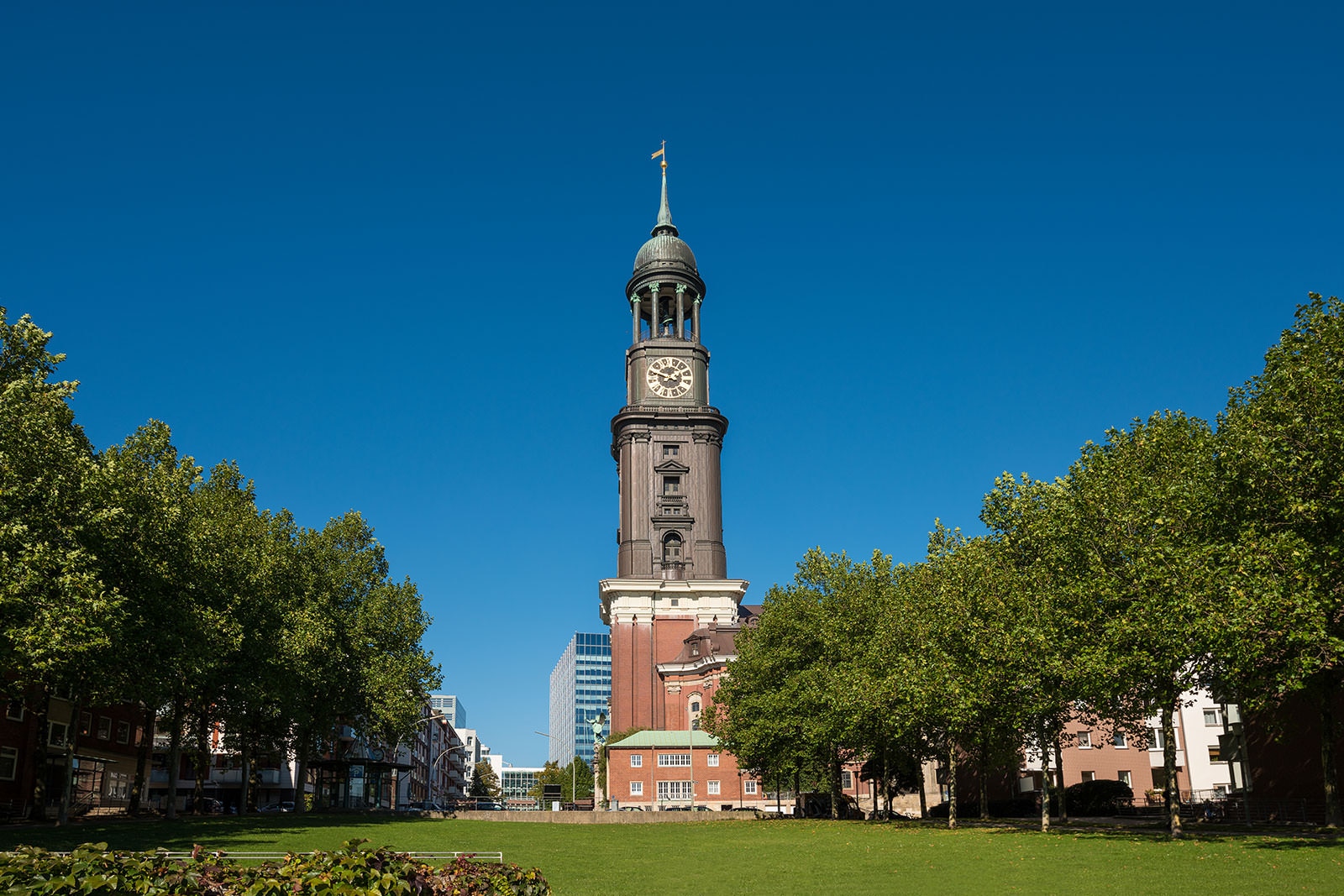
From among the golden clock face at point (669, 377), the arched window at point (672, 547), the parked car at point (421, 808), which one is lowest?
the parked car at point (421, 808)

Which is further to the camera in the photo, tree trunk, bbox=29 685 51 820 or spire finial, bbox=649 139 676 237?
spire finial, bbox=649 139 676 237

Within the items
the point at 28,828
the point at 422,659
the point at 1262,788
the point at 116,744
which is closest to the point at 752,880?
the point at 28,828

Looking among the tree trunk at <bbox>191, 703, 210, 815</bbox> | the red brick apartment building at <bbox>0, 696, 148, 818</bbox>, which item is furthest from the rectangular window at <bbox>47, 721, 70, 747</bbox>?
the tree trunk at <bbox>191, 703, 210, 815</bbox>

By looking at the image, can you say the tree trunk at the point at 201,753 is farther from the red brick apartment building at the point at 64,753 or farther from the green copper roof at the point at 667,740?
the green copper roof at the point at 667,740

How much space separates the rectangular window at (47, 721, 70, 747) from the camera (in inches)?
2348

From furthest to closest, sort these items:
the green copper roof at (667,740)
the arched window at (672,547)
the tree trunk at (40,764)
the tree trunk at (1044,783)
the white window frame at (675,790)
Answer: the arched window at (672,547), the green copper roof at (667,740), the white window frame at (675,790), the tree trunk at (40,764), the tree trunk at (1044,783)

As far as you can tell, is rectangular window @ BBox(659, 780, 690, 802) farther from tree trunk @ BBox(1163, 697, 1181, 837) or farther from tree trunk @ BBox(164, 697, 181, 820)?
tree trunk @ BBox(1163, 697, 1181, 837)

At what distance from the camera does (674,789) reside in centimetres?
10075

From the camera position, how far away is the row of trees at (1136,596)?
32531 millimetres

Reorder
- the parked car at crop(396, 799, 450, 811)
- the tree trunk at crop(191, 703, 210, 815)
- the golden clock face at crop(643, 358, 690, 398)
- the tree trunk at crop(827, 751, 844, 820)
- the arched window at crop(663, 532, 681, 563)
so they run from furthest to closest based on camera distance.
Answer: the golden clock face at crop(643, 358, 690, 398) → the arched window at crop(663, 532, 681, 563) → the parked car at crop(396, 799, 450, 811) → the tree trunk at crop(827, 751, 844, 820) → the tree trunk at crop(191, 703, 210, 815)

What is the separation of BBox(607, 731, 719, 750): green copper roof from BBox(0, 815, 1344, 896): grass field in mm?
53300

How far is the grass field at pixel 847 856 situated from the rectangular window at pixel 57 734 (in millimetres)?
16979

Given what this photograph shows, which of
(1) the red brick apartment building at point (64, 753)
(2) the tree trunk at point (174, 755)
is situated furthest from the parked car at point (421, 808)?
(2) the tree trunk at point (174, 755)

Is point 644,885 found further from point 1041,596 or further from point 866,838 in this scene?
point 1041,596
